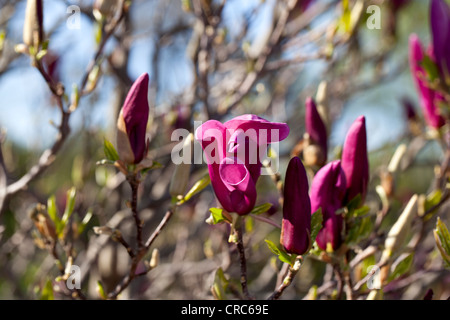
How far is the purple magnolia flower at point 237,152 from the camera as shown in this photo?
0.74m

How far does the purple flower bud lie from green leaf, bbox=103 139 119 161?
42cm

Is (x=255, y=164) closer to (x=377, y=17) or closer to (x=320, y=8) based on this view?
(x=377, y=17)

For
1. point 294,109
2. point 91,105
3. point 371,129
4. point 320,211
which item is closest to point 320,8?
point 371,129

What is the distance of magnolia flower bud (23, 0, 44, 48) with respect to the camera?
101 cm

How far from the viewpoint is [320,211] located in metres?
0.82

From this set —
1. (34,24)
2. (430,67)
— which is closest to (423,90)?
(430,67)

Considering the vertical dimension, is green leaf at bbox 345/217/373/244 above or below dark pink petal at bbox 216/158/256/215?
below

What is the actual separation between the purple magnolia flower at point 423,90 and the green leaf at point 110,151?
812mm

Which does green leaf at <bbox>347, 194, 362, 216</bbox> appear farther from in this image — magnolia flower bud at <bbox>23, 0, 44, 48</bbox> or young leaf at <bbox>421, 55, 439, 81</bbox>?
magnolia flower bud at <bbox>23, 0, 44, 48</bbox>

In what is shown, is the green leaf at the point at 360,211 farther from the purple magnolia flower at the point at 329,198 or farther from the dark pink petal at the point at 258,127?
the dark pink petal at the point at 258,127

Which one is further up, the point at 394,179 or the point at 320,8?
the point at 320,8

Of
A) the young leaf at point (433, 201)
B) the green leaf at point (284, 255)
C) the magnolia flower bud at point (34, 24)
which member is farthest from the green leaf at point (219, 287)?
the magnolia flower bud at point (34, 24)

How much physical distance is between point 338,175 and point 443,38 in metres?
0.54

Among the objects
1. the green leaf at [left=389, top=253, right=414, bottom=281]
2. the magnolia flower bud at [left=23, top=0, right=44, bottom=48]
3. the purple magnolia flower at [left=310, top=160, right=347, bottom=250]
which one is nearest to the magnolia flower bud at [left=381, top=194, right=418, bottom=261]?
the green leaf at [left=389, top=253, right=414, bottom=281]
